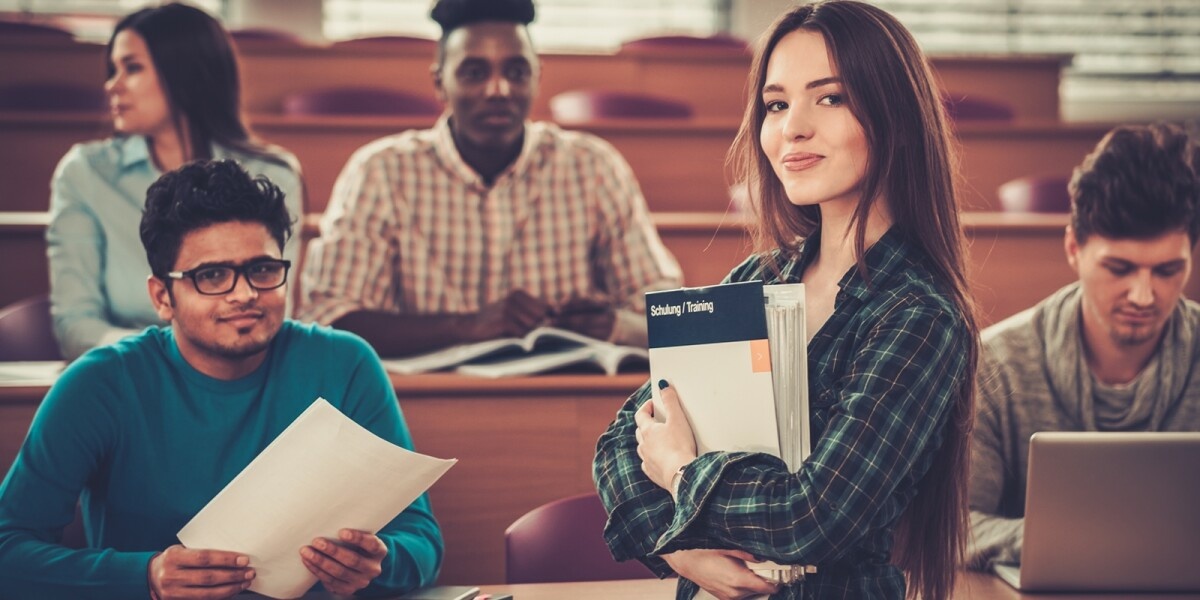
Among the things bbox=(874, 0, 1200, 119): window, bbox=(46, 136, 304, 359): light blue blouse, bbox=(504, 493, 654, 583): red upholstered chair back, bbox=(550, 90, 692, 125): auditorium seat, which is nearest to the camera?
bbox=(504, 493, 654, 583): red upholstered chair back

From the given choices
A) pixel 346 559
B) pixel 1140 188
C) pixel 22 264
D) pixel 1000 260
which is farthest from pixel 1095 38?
pixel 346 559

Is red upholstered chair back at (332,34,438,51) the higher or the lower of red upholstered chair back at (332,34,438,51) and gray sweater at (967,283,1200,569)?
the higher

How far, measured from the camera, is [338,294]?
2.47m

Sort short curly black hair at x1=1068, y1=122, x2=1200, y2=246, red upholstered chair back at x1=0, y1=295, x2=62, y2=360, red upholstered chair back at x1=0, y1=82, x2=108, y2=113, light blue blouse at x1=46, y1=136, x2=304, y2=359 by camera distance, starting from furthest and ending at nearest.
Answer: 1. red upholstered chair back at x1=0, y1=82, x2=108, y2=113
2. red upholstered chair back at x1=0, y1=295, x2=62, y2=360
3. light blue blouse at x1=46, y1=136, x2=304, y2=359
4. short curly black hair at x1=1068, y1=122, x2=1200, y2=246

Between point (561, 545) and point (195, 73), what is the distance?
1.53m

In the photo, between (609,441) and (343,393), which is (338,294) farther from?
(609,441)

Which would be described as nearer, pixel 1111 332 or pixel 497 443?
pixel 1111 332

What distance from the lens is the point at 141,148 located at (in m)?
2.56

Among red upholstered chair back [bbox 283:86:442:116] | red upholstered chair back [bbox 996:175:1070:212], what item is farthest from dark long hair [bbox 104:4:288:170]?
red upholstered chair back [bbox 996:175:1070:212]

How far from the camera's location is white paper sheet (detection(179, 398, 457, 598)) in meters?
1.29

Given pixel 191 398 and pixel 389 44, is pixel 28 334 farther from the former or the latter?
pixel 389 44

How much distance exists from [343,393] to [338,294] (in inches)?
33.2

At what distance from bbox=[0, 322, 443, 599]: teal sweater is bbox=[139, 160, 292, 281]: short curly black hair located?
146mm

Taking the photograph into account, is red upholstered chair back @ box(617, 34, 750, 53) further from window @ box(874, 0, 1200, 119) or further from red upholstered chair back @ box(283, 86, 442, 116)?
window @ box(874, 0, 1200, 119)
